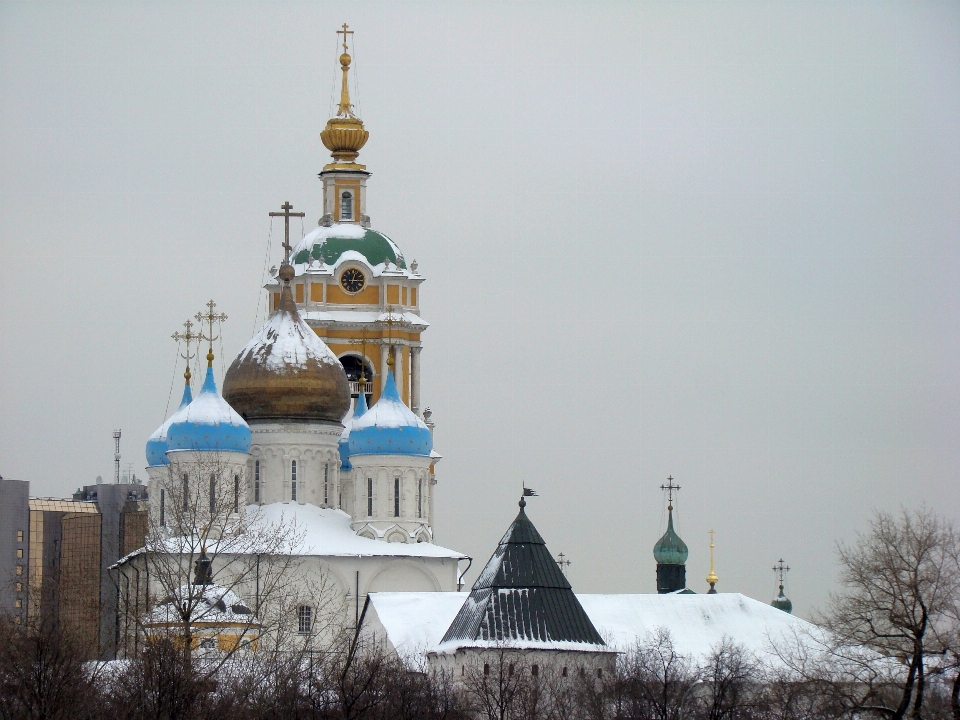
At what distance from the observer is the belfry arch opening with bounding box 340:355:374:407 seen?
7606cm

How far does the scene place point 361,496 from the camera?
65250mm

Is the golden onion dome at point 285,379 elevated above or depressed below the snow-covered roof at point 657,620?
above

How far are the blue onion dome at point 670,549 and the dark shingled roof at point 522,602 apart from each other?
24.6 meters

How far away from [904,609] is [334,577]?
22.4 meters

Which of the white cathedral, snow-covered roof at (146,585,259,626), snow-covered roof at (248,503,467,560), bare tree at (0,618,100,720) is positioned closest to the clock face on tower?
the white cathedral

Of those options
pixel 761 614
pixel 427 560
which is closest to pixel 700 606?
pixel 761 614

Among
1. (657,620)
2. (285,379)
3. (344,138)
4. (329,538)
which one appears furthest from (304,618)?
(344,138)

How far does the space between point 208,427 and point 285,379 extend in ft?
9.64

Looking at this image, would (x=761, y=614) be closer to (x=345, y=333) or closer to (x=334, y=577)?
(x=334, y=577)

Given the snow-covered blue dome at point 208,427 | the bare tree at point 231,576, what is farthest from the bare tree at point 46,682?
the snow-covered blue dome at point 208,427

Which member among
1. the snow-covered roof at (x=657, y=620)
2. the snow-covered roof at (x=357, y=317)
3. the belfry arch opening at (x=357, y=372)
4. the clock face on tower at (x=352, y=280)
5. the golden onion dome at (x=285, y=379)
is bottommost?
the snow-covered roof at (x=657, y=620)

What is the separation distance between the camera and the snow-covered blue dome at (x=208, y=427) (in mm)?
63531

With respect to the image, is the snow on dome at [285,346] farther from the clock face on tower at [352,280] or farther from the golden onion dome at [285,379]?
the clock face on tower at [352,280]

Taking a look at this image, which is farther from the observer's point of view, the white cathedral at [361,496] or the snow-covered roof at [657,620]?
the snow-covered roof at [657,620]
